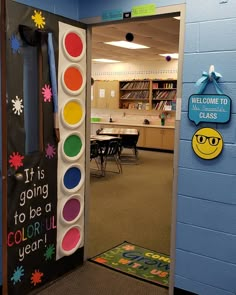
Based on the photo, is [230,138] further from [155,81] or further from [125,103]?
[125,103]

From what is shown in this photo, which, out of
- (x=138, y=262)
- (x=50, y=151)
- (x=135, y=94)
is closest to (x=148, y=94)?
(x=135, y=94)

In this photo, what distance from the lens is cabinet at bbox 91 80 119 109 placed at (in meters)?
11.0

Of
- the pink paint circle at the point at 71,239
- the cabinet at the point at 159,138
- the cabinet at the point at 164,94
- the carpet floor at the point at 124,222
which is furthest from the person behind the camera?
the cabinet at the point at 164,94

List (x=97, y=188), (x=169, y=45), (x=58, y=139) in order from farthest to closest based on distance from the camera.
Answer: (x=169, y=45) < (x=97, y=188) < (x=58, y=139)

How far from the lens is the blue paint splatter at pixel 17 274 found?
2393mm

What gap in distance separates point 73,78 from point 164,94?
7.71m

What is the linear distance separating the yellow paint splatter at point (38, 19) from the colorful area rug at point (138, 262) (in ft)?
6.66

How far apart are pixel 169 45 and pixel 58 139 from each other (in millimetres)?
5541

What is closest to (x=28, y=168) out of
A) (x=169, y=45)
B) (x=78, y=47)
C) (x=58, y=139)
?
(x=58, y=139)

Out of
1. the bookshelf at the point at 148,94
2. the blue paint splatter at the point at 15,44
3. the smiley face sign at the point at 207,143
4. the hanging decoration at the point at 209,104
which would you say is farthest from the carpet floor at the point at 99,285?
the bookshelf at the point at 148,94

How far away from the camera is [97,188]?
585 cm

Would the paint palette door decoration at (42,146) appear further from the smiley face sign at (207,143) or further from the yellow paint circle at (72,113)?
the smiley face sign at (207,143)

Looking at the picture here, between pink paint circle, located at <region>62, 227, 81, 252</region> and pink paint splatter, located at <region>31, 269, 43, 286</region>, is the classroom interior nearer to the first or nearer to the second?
pink paint circle, located at <region>62, 227, 81, 252</region>

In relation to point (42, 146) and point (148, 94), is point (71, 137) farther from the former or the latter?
point (148, 94)
